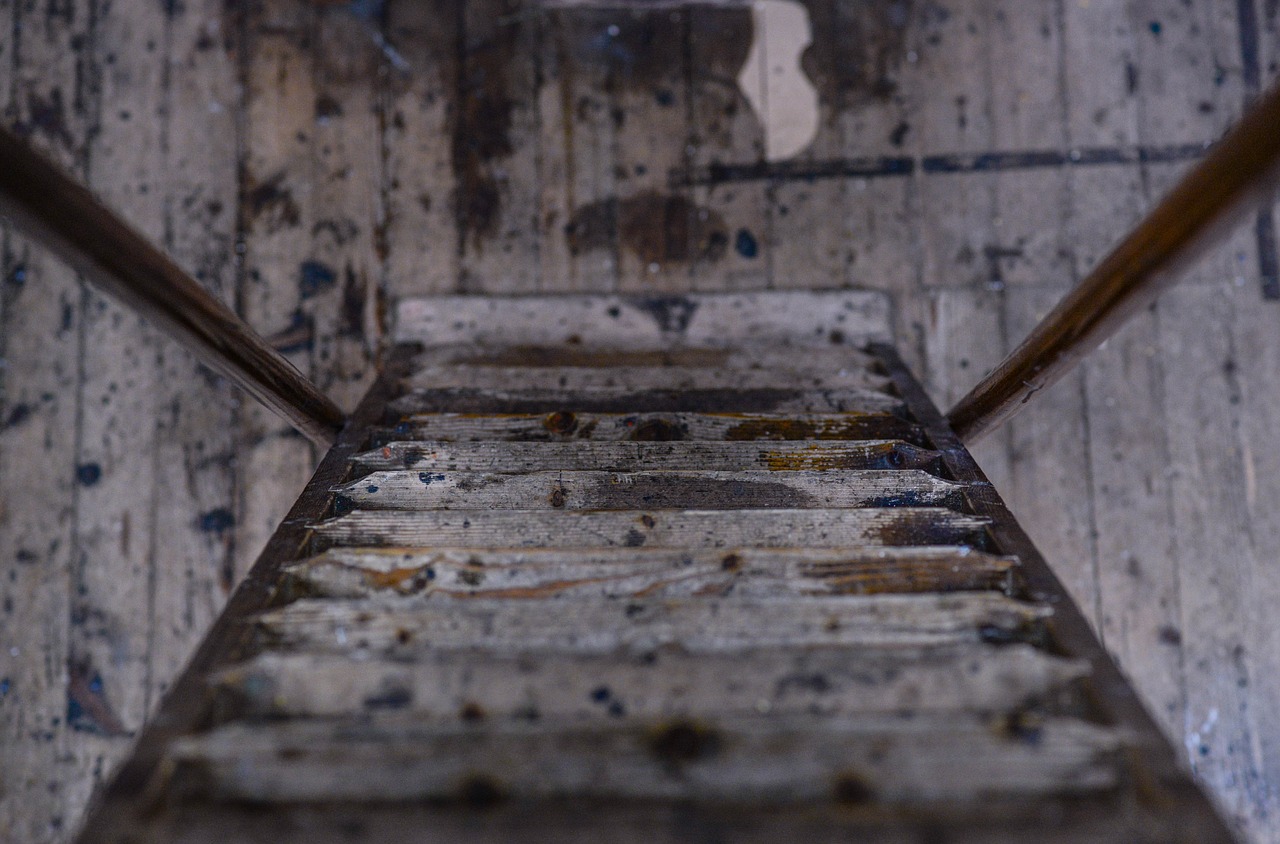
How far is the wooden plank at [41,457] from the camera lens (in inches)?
64.8

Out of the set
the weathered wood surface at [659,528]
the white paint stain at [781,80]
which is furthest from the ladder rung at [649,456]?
the white paint stain at [781,80]

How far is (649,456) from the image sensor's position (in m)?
1.17

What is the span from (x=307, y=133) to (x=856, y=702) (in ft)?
5.49

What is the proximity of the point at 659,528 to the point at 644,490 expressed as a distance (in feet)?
0.33

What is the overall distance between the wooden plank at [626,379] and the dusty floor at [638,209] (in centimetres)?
37

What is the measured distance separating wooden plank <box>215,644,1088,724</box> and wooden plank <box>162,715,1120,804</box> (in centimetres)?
4

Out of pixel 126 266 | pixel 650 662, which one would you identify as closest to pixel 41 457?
pixel 126 266

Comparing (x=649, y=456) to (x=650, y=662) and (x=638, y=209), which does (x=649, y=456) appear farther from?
(x=638, y=209)

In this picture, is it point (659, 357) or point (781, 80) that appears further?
point (781, 80)

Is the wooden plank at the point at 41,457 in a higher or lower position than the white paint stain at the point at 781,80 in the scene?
lower

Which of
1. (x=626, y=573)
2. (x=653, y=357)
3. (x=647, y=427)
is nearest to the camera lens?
(x=626, y=573)

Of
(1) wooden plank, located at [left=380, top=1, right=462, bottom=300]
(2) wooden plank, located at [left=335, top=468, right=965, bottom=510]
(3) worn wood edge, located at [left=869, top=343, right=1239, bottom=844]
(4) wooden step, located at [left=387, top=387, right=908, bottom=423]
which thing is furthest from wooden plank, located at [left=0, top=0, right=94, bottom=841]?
(3) worn wood edge, located at [left=869, top=343, right=1239, bottom=844]

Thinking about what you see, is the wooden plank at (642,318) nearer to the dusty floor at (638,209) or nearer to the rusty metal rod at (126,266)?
the dusty floor at (638,209)

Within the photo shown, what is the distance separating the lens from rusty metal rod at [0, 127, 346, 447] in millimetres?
748
